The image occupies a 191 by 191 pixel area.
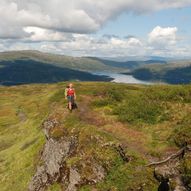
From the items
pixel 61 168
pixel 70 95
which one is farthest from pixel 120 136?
pixel 70 95

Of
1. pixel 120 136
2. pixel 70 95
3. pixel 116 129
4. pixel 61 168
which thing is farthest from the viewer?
pixel 70 95

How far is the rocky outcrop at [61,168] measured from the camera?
95.3ft

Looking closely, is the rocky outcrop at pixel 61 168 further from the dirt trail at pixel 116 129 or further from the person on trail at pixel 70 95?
the dirt trail at pixel 116 129

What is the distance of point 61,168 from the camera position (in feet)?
108

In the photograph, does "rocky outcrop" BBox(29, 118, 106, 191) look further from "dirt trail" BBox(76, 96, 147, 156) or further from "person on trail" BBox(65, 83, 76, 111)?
"dirt trail" BBox(76, 96, 147, 156)

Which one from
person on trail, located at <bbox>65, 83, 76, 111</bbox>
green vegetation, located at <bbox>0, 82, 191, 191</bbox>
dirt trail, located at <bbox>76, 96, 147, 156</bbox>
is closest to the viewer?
green vegetation, located at <bbox>0, 82, 191, 191</bbox>

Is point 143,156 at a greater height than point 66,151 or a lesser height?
greater

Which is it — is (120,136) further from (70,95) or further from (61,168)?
(70,95)

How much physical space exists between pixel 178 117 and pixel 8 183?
22.1 meters

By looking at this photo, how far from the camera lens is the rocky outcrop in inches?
1144

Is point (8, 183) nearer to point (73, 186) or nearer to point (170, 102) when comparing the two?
point (73, 186)

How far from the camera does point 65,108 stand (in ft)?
143

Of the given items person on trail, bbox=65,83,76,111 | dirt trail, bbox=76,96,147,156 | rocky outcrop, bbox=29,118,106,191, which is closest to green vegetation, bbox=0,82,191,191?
dirt trail, bbox=76,96,147,156

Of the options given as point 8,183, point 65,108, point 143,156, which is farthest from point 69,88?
point 143,156
